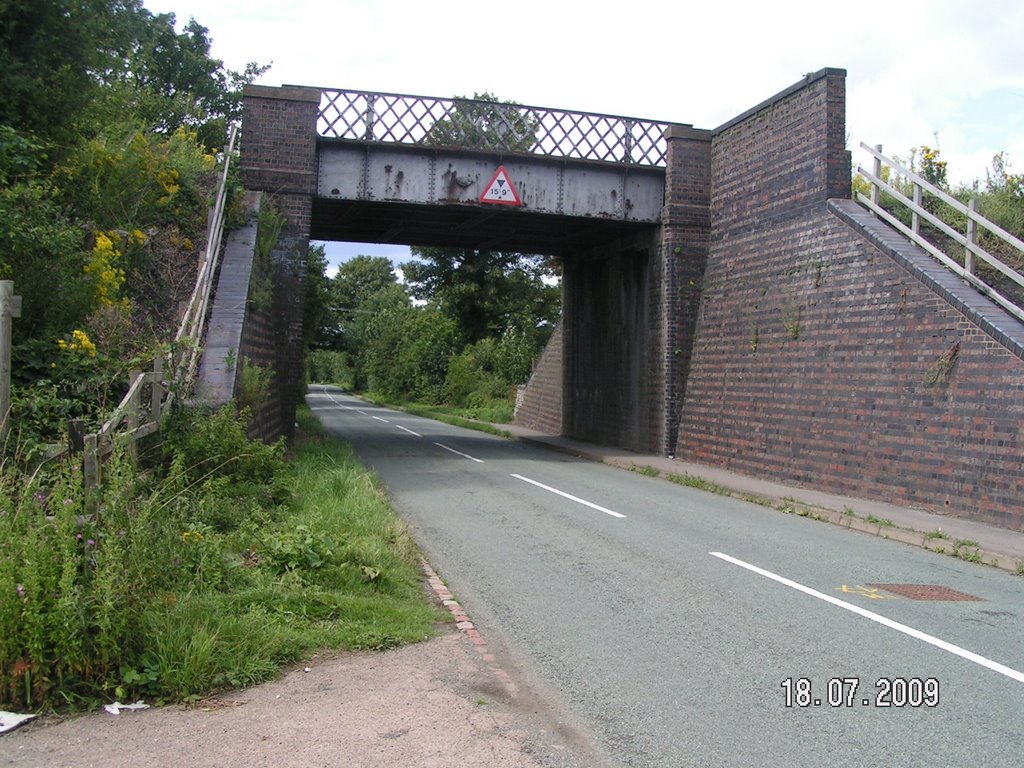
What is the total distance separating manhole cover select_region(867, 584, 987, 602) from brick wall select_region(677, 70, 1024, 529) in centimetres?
359

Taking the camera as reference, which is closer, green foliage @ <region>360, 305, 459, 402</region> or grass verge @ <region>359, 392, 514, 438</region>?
grass verge @ <region>359, 392, 514, 438</region>

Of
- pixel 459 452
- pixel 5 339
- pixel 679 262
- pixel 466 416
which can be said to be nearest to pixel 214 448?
pixel 5 339

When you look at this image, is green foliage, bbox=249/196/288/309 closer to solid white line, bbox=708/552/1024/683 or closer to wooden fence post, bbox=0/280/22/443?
wooden fence post, bbox=0/280/22/443

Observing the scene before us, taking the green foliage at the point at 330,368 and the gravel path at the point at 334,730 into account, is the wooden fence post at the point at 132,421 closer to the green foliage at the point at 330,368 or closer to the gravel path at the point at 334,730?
the gravel path at the point at 334,730

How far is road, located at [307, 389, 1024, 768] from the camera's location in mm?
4535

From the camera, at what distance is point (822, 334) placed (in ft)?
49.6

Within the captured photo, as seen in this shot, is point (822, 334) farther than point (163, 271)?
Yes

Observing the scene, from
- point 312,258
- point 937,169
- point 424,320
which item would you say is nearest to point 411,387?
point 424,320

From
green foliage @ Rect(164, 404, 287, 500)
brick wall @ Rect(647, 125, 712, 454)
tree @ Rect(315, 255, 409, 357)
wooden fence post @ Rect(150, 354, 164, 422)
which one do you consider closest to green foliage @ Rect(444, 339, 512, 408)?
brick wall @ Rect(647, 125, 712, 454)

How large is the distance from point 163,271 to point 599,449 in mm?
12392

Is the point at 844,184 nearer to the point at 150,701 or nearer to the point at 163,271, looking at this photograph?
the point at 163,271

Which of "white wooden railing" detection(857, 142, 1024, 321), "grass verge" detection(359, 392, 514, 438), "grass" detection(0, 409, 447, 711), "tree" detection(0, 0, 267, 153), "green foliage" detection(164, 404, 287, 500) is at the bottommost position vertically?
"grass verge" detection(359, 392, 514, 438)
